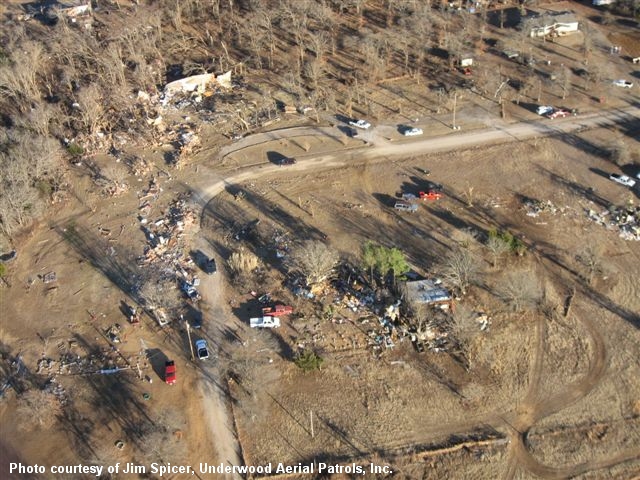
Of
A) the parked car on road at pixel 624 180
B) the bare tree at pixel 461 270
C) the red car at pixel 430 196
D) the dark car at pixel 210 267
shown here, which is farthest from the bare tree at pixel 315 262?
the parked car on road at pixel 624 180

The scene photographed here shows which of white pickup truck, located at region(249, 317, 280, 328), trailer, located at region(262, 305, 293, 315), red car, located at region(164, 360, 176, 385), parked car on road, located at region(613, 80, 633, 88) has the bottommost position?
red car, located at region(164, 360, 176, 385)

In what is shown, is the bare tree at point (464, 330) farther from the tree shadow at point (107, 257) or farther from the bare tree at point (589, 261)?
the tree shadow at point (107, 257)

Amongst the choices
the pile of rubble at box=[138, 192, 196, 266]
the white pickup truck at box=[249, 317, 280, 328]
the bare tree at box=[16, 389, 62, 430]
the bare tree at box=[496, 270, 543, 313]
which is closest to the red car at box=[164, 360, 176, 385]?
the white pickup truck at box=[249, 317, 280, 328]

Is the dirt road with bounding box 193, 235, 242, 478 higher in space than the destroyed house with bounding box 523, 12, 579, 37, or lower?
lower

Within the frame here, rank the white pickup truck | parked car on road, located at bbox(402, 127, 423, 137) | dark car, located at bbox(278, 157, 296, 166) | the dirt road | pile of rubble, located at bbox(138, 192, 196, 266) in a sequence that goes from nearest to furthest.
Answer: the dirt road < the white pickup truck < pile of rubble, located at bbox(138, 192, 196, 266) < dark car, located at bbox(278, 157, 296, 166) < parked car on road, located at bbox(402, 127, 423, 137)

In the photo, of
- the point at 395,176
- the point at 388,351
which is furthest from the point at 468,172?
the point at 388,351

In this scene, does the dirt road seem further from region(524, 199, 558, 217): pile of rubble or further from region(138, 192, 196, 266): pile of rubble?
region(524, 199, 558, 217): pile of rubble
